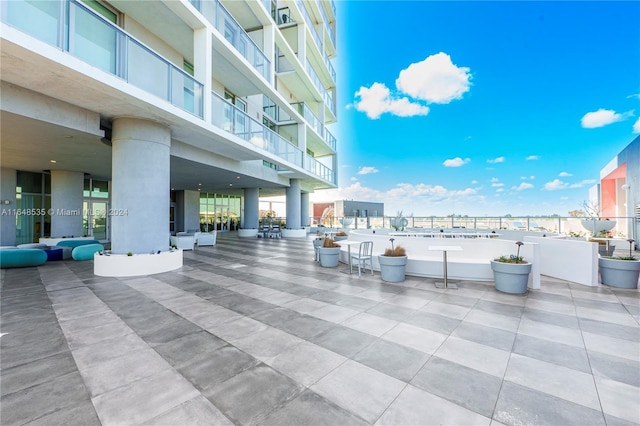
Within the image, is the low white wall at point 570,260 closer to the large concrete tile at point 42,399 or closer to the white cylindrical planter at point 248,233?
the large concrete tile at point 42,399

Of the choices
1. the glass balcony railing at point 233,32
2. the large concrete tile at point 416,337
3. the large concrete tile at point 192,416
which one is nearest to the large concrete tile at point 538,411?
the large concrete tile at point 416,337

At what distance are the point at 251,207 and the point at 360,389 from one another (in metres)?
20.3

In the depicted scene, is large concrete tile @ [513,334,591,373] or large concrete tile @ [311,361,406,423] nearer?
large concrete tile @ [311,361,406,423]

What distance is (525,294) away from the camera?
579cm

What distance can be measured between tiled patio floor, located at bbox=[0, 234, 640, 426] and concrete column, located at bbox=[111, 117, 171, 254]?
219 cm

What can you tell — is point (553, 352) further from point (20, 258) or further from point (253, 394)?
point (20, 258)

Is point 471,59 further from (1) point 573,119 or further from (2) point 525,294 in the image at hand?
(2) point 525,294

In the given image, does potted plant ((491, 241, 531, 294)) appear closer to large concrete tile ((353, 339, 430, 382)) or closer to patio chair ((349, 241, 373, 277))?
patio chair ((349, 241, 373, 277))

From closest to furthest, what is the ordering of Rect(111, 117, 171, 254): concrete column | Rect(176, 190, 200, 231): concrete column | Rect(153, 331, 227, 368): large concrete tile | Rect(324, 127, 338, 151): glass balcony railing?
Rect(153, 331, 227, 368): large concrete tile, Rect(111, 117, 171, 254): concrete column, Rect(176, 190, 200, 231): concrete column, Rect(324, 127, 338, 151): glass balcony railing

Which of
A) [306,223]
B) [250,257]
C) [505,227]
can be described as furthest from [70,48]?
[306,223]

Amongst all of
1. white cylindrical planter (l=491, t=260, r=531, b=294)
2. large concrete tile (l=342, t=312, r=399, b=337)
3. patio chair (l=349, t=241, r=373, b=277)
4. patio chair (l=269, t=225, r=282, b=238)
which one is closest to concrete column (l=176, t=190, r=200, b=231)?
patio chair (l=269, t=225, r=282, b=238)

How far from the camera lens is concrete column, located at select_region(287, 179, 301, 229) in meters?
21.5

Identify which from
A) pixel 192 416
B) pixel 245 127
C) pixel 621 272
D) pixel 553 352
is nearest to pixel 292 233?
pixel 245 127

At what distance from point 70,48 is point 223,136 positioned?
456 cm
